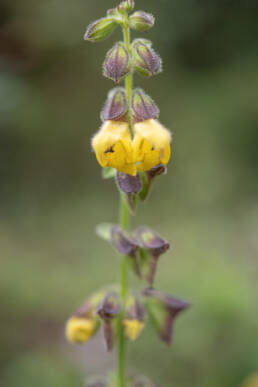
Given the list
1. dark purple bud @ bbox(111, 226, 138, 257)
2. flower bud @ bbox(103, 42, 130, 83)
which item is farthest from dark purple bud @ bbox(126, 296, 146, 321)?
flower bud @ bbox(103, 42, 130, 83)

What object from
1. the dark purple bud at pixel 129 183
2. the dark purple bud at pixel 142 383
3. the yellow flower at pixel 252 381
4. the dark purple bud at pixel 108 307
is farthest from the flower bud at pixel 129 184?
the yellow flower at pixel 252 381

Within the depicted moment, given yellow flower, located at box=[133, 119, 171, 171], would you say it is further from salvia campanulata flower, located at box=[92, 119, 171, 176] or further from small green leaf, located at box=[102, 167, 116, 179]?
small green leaf, located at box=[102, 167, 116, 179]

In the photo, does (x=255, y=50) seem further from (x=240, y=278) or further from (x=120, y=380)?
(x=120, y=380)

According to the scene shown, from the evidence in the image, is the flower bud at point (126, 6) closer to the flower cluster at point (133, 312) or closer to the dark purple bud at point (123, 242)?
the dark purple bud at point (123, 242)

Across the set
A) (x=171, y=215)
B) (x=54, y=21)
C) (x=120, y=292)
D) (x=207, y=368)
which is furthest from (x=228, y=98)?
(x=120, y=292)

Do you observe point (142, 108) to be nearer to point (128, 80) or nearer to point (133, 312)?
point (128, 80)

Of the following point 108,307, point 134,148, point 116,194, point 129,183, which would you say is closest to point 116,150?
point 134,148
